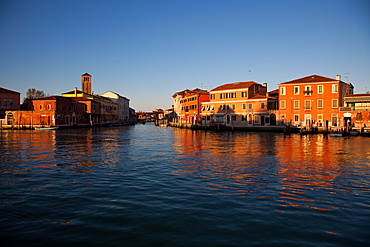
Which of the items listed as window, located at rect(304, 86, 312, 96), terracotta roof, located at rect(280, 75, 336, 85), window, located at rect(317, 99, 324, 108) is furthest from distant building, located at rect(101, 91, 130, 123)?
window, located at rect(317, 99, 324, 108)

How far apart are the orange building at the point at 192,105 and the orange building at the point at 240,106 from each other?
300cm

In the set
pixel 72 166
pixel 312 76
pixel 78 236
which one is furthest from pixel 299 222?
pixel 312 76

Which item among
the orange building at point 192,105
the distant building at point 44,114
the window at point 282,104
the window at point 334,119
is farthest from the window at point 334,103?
the distant building at point 44,114

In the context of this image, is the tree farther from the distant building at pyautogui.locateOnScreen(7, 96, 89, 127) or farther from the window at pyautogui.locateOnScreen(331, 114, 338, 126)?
the window at pyautogui.locateOnScreen(331, 114, 338, 126)

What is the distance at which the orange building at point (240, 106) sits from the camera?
1869 inches

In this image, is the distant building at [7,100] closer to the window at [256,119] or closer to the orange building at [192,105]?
the orange building at [192,105]

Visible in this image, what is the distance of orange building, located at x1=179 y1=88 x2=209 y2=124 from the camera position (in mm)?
59250

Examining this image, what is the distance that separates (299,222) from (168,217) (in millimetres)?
3017

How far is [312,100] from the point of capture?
42438 mm

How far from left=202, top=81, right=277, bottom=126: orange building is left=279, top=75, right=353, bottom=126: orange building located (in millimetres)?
2888

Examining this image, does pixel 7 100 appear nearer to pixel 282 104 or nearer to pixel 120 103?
pixel 120 103

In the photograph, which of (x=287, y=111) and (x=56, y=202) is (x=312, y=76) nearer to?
(x=287, y=111)

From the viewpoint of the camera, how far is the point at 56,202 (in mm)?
7805

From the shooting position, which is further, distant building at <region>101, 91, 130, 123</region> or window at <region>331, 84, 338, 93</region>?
distant building at <region>101, 91, 130, 123</region>
